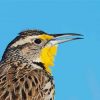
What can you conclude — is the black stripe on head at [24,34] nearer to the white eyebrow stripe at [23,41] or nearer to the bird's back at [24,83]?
the white eyebrow stripe at [23,41]

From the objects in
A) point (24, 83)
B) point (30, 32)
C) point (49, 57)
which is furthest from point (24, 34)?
point (24, 83)

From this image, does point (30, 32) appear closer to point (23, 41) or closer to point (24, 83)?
point (23, 41)

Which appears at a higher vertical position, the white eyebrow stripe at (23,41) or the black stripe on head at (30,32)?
the black stripe on head at (30,32)

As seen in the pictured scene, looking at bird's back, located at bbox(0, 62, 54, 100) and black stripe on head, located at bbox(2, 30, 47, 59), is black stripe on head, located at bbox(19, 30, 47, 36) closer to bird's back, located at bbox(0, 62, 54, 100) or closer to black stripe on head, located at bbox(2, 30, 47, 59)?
black stripe on head, located at bbox(2, 30, 47, 59)

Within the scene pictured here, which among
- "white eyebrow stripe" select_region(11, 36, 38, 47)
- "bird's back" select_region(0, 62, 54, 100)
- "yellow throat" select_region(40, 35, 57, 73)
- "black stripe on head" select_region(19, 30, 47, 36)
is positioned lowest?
"bird's back" select_region(0, 62, 54, 100)
